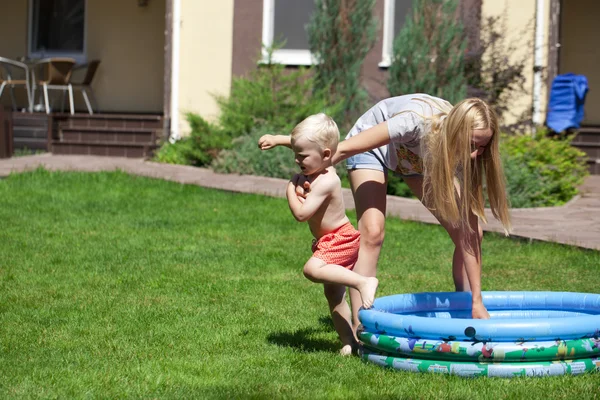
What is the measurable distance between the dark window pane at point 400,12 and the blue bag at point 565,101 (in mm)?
2358

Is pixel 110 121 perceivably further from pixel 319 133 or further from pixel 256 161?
pixel 319 133

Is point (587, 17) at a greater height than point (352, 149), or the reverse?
point (587, 17)

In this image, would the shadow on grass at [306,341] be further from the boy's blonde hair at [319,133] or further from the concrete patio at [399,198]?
the concrete patio at [399,198]

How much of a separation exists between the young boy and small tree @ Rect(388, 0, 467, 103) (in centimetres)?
779

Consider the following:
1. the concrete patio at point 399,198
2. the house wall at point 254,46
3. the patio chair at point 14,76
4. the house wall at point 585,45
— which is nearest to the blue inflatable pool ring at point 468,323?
the concrete patio at point 399,198

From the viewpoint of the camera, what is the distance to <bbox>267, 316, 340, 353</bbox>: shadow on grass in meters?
4.54

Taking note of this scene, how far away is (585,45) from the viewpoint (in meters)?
14.8

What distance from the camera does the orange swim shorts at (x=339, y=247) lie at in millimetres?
4301

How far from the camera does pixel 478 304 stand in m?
4.32

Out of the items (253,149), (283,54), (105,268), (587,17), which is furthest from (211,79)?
(105,268)

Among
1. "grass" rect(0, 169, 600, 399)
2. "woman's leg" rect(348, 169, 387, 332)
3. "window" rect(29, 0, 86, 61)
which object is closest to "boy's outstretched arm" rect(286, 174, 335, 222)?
"woman's leg" rect(348, 169, 387, 332)

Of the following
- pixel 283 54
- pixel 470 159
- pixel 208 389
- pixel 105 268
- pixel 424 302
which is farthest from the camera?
pixel 283 54

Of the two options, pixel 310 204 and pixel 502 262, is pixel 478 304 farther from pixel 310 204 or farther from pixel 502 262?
pixel 502 262

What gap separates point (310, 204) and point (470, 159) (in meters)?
0.74
